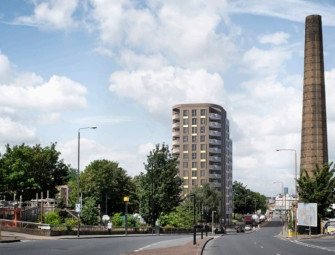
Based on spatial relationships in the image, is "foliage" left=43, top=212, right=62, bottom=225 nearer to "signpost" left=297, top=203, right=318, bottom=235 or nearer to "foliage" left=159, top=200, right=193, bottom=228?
"signpost" left=297, top=203, right=318, bottom=235

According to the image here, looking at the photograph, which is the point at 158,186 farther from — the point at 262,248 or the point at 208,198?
the point at 262,248

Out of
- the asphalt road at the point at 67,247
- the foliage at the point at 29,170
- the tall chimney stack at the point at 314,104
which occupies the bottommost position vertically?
the asphalt road at the point at 67,247

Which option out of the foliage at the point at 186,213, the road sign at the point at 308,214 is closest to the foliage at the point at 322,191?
the road sign at the point at 308,214

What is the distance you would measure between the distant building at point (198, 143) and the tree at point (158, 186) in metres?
72.6

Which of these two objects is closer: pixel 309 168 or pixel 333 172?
pixel 333 172

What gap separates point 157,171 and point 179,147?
258 feet

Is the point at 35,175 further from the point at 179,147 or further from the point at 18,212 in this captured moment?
Answer: the point at 179,147

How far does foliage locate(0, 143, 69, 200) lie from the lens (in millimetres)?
79000

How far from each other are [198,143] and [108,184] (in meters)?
60.7

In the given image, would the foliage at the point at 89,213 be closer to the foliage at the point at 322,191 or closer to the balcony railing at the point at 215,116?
the foliage at the point at 322,191

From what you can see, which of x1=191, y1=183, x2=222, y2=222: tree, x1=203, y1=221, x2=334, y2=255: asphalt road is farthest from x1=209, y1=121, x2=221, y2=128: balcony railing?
x1=203, y1=221, x2=334, y2=255: asphalt road

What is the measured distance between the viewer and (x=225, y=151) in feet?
636

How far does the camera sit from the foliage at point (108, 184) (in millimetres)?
119656

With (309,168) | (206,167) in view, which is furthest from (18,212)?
(206,167)
